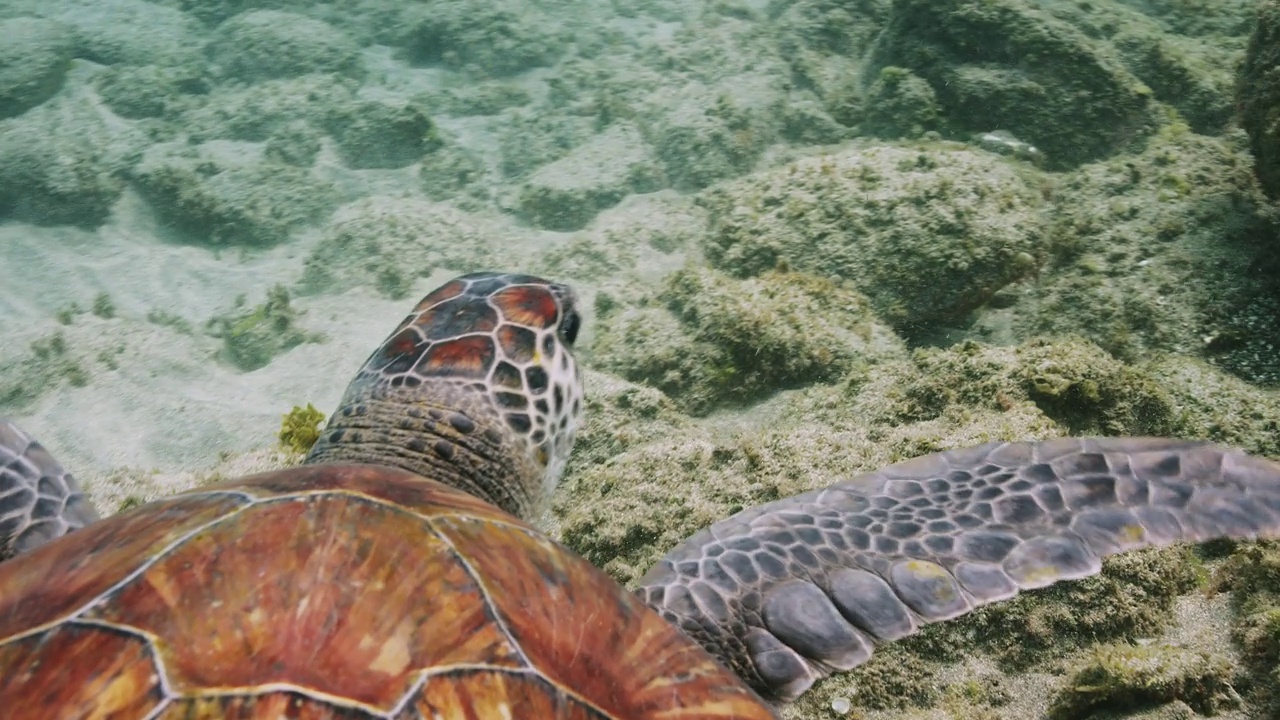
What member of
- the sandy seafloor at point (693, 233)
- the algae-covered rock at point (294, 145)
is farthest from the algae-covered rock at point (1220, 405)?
the algae-covered rock at point (294, 145)

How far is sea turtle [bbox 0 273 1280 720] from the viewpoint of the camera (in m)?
0.88

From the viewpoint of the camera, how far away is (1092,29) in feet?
18.9

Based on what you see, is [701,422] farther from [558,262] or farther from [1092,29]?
[1092,29]

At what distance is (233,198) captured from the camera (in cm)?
678

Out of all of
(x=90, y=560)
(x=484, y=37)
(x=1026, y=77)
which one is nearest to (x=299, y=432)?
(x=90, y=560)

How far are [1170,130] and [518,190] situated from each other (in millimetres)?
5268

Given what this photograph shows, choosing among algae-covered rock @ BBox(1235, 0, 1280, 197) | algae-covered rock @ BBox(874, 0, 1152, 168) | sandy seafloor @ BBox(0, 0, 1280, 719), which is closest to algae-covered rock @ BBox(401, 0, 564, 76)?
sandy seafloor @ BBox(0, 0, 1280, 719)

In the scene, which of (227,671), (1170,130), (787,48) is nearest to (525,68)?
(787,48)

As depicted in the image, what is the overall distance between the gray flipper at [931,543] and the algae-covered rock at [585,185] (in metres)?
4.80

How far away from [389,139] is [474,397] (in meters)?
6.78

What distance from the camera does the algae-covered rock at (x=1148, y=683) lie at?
3.79ft

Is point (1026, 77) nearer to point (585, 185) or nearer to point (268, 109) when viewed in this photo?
point (585, 185)

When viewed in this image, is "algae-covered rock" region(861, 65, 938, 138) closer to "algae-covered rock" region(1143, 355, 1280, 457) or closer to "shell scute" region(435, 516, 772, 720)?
"algae-covered rock" region(1143, 355, 1280, 457)

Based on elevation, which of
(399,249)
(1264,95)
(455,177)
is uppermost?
(1264,95)
